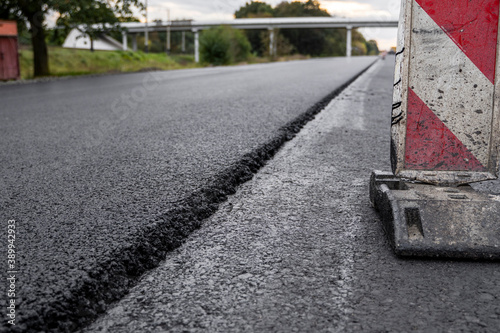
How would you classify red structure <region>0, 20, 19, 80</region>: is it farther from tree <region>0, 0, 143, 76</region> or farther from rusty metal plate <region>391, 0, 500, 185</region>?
rusty metal plate <region>391, 0, 500, 185</region>

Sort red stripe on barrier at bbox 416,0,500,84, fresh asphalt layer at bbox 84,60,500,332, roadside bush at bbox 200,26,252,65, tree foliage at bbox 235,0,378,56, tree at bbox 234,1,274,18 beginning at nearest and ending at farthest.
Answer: fresh asphalt layer at bbox 84,60,500,332
red stripe on barrier at bbox 416,0,500,84
roadside bush at bbox 200,26,252,65
tree foliage at bbox 235,0,378,56
tree at bbox 234,1,274,18

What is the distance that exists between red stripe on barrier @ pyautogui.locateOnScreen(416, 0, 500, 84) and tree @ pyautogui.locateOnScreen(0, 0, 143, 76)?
17038 millimetres

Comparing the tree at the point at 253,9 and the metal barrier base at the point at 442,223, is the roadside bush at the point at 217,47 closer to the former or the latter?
the metal barrier base at the point at 442,223

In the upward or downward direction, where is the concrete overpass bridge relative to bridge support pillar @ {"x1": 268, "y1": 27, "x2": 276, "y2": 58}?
upward

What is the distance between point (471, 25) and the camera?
2160 mm

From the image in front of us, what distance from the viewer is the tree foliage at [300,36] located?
82.2 metres

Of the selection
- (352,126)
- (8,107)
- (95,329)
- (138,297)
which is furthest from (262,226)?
(8,107)

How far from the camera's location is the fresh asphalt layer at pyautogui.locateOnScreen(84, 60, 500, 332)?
1.40 m

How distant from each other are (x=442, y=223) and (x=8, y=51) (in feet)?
60.2

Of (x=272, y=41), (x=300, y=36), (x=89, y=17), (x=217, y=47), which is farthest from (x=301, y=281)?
(x=300, y=36)

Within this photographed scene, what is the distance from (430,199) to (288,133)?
248 cm

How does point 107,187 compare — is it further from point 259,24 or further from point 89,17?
point 259,24

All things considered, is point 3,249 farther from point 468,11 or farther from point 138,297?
point 468,11

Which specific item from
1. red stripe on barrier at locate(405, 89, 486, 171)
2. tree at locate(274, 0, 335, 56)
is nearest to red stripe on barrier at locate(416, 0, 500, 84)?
red stripe on barrier at locate(405, 89, 486, 171)
